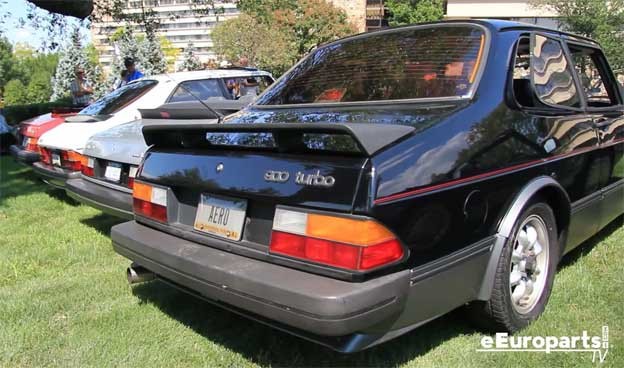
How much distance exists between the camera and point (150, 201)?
301 cm

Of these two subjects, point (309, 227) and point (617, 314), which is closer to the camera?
point (309, 227)

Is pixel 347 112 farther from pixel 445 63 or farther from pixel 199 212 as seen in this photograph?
pixel 199 212

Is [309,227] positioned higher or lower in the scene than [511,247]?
higher

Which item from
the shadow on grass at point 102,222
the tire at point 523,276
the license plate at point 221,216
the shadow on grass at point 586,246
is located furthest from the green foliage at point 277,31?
the license plate at point 221,216

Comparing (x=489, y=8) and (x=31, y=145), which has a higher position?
(x=489, y=8)

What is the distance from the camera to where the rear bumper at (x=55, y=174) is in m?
5.63

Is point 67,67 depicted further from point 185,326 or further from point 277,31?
point 185,326

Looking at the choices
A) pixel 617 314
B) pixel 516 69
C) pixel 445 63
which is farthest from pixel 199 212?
pixel 617 314

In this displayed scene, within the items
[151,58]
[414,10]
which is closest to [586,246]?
[151,58]

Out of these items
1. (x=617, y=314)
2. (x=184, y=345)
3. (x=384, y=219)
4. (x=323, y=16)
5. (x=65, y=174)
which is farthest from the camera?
(x=323, y=16)

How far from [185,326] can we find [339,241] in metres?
1.47

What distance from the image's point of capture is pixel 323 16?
156 feet

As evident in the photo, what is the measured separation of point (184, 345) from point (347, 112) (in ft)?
5.09

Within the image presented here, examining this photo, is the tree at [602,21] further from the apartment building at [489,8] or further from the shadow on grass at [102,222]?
the shadow on grass at [102,222]
